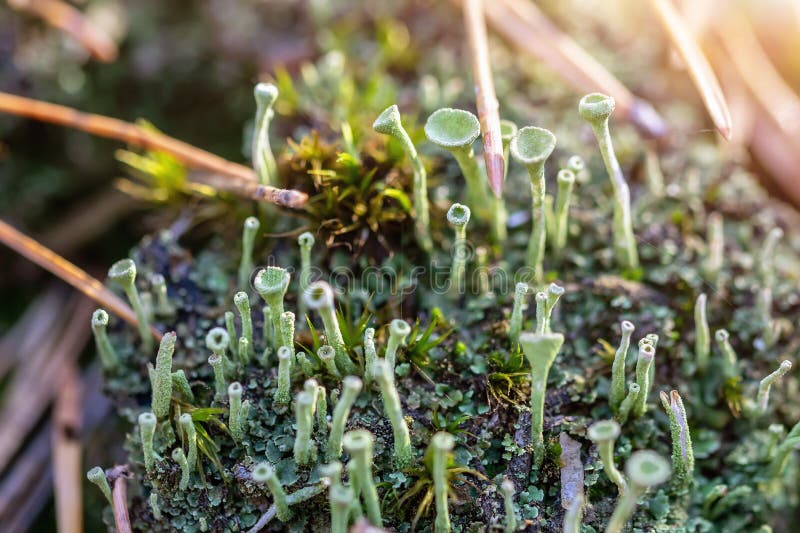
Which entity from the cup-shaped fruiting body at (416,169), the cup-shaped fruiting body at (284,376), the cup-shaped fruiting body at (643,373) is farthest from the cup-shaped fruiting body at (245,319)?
the cup-shaped fruiting body at (643,373)

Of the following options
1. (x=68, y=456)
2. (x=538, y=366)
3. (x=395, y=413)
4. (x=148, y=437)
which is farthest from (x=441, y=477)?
(x=68, y=456)

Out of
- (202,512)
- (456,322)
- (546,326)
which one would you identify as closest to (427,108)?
(456,322)

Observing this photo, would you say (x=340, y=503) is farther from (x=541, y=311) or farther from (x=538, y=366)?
(x=541, y=311)

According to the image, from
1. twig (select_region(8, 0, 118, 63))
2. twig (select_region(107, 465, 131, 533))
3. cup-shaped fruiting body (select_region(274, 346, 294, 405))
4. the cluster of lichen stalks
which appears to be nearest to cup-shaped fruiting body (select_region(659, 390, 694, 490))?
the cluster of lichen stalks

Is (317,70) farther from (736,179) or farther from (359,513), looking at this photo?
(359,513)

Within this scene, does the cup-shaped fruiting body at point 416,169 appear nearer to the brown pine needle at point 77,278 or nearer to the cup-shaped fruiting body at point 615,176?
the cup-shaped fruiting body at point 615,176

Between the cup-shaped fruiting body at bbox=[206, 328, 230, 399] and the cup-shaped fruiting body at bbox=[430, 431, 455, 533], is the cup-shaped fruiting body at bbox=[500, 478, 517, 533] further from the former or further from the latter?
the cup-shaped fruiting body at bbox=[206, 328, 230, 399]

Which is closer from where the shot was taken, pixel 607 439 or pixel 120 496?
pixel 607 439
